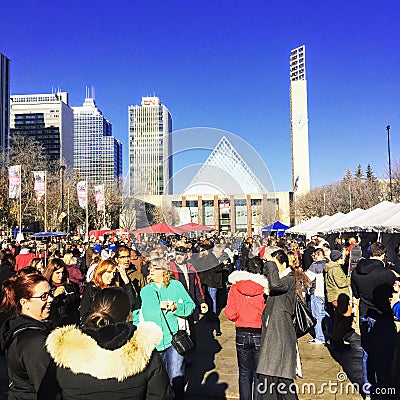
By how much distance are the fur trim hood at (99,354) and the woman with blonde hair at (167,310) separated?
232cm

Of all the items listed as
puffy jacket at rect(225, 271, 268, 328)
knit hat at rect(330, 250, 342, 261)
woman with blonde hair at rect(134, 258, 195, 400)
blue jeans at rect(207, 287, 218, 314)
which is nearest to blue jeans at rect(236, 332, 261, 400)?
puffy jacket at rect(225, 271, 268, 328)

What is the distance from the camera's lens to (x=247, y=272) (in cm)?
544

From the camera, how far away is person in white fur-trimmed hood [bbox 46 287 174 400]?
251cm

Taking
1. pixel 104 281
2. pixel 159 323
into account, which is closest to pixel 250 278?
pixel 159 323

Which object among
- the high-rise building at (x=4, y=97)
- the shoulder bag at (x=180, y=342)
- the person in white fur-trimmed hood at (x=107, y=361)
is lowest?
the shoulder bag at (x=180, y=342)

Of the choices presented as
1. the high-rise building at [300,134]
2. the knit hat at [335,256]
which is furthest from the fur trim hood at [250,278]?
the high-rise building at [300,134]

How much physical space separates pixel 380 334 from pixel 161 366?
3934 mm

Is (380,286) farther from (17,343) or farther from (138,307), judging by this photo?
(17,343)

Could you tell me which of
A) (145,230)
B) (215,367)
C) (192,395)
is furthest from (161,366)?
(215,367)

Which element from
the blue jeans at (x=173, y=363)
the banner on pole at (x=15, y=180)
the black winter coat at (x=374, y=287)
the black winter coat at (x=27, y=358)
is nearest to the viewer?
the black winter coat at (x=27, y=358)

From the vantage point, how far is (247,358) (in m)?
5.22

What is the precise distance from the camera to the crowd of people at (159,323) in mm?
2574

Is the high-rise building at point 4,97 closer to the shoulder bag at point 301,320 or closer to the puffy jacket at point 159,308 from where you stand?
the puffy jacket at point 159,308

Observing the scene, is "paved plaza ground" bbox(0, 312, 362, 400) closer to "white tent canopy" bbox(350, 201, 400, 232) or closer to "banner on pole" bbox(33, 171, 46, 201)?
"white tent canopy" bbox(350, 201, 400, 232)
